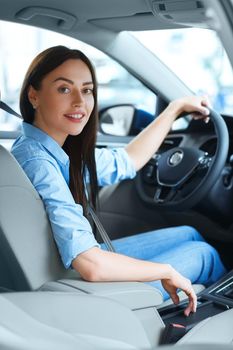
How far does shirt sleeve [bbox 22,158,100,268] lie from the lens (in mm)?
1665

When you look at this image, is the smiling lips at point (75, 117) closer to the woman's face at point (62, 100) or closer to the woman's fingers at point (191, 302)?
the woman's face at point (62, 100)

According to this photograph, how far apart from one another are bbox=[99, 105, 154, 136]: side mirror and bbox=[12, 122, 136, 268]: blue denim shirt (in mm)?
1122

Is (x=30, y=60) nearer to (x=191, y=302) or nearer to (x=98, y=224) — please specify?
(x=98, y=224)

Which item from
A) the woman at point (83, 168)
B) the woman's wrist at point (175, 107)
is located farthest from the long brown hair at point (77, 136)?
the woman's wrist at point (175, 107)

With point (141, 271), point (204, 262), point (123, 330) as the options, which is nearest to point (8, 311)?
point (123, 330)

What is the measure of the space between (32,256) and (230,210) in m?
1.09

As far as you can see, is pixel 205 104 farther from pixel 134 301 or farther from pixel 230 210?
pixel 134 301

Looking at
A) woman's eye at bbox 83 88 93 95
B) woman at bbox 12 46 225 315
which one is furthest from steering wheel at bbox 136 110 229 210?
woman's eye at bbox 83 88 93 95

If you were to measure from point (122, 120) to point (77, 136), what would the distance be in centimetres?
103

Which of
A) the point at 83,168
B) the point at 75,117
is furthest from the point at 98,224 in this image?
the point at 75,117

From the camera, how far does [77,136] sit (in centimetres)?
214

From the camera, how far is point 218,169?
2.32 metres

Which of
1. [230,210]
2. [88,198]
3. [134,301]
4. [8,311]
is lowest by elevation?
[230,210]

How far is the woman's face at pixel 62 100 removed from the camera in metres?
1.95
